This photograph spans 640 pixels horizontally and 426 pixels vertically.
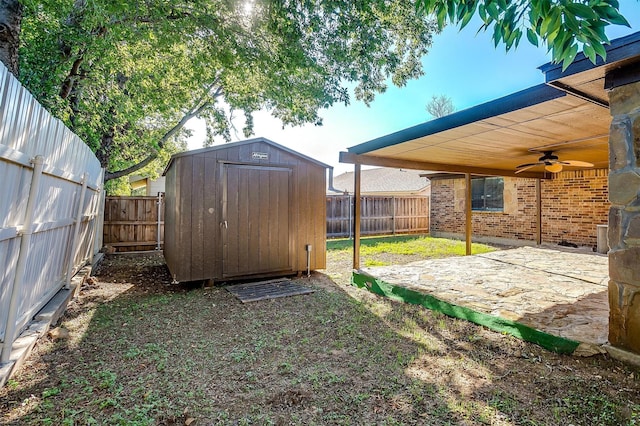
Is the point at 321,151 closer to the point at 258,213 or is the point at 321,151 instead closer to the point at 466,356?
the point at 258,213

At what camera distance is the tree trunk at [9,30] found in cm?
402

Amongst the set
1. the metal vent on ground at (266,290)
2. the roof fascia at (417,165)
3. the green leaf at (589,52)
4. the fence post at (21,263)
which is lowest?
the metal vent on ground at (266,290)

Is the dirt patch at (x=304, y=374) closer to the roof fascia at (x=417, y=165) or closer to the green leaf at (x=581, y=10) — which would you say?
the green leaf at (x=581, y=10)

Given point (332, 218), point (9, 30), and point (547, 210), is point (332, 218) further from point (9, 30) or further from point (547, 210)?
point (9, 30)

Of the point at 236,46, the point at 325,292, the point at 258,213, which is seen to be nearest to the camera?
the point at 325,292

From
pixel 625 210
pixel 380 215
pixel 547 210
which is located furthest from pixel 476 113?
pixel 380 215

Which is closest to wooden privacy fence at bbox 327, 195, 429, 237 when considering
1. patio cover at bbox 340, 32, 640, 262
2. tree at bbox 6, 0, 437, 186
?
tree at bbox 6, 0, 437, 186

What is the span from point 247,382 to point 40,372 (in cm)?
165

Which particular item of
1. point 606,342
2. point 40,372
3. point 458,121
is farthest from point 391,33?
point 40,372

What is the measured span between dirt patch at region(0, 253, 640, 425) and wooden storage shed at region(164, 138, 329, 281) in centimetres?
133

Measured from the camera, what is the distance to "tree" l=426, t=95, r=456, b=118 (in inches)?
1027

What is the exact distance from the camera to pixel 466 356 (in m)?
2.82

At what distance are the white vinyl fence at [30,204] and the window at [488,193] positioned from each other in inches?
450

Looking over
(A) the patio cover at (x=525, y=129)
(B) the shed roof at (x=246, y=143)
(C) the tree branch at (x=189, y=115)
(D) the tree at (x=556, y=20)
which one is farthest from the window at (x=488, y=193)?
(D) the tree at (x=556, y=20)
